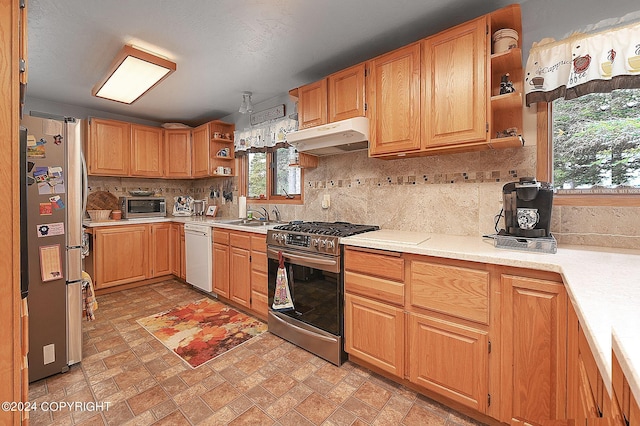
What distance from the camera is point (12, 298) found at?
91 cm

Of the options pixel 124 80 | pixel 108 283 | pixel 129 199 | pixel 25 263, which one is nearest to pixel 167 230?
pixel 129 199

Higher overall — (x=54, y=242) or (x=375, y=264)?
(x=54, y=242)

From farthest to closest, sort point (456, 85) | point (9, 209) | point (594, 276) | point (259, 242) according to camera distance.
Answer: point (259, 242) → point (456, 85) → point (594, 276) → point (9, 209)

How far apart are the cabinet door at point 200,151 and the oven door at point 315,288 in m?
2.28

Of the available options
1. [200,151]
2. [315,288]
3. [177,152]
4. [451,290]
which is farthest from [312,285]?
[177,152]

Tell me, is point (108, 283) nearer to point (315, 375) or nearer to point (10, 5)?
point (315, 375)

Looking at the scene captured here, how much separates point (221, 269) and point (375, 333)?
1.96 metres

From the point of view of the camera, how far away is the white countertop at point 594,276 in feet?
1.95

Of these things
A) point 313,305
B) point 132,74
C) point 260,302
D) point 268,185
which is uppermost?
point 132,74

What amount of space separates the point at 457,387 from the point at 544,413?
14.5 inches

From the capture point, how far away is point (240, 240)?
2873mm

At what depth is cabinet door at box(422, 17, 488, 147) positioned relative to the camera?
171 cm

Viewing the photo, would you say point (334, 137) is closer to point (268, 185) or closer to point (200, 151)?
point (268, 185)

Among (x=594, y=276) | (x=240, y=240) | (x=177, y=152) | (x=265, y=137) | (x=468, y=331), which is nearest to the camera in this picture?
(x=594, y=276)
